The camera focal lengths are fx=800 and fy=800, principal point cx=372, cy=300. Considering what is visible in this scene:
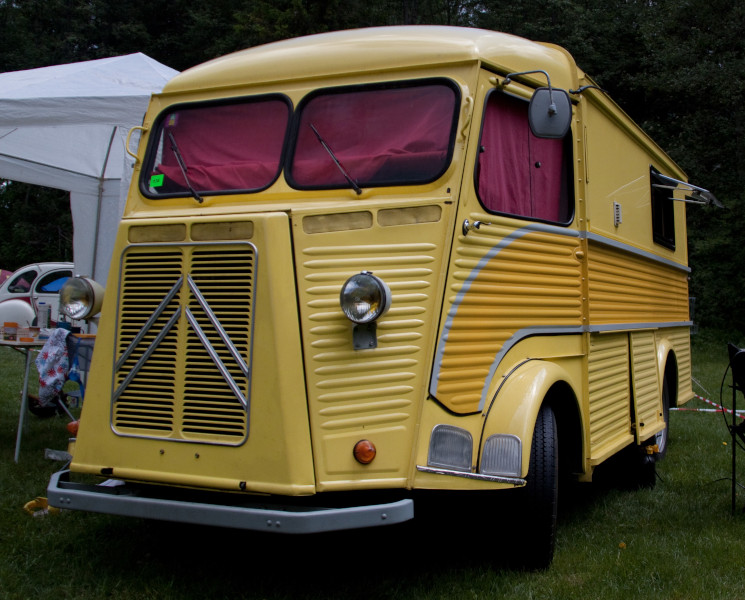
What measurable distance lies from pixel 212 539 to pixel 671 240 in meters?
5.25

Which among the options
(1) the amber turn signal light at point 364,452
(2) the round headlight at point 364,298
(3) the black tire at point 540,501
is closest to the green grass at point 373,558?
(3) the black tire at point 540,501

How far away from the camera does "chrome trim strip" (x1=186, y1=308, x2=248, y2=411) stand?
12.0 feet

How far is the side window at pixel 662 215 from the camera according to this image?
276 inches

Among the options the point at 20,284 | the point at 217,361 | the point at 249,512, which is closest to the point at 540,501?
the point at 249,512

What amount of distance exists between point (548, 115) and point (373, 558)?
8.61 feet

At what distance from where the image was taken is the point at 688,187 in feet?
24.7

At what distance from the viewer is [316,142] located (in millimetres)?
4270

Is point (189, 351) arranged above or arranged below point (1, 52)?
below

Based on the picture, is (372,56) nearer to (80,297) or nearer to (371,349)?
(371,349)

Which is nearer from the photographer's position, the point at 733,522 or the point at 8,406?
the point at 733,522

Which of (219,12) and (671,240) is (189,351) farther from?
(219,12)

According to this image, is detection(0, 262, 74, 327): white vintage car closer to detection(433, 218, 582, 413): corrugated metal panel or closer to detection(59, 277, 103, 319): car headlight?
detection(59, 277, 103, 319): car headlight

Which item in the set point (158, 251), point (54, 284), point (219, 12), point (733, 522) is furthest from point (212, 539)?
point (219, 12)

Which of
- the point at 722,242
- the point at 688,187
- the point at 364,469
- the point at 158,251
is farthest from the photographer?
the point at 722,242
